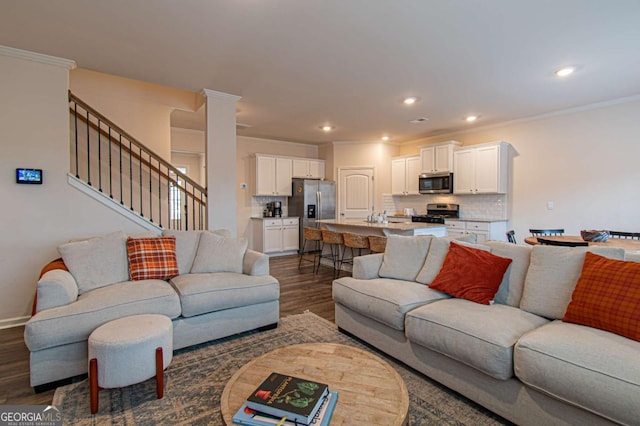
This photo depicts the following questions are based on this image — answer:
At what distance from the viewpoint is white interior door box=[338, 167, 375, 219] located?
7.86 meters

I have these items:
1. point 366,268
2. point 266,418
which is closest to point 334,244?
point 366,268

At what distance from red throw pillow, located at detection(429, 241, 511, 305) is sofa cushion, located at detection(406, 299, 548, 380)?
0.10 metres

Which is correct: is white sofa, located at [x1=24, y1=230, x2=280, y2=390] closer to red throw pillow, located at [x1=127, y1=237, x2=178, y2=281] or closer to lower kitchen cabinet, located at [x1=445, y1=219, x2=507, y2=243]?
red throw pillow, located at [x1=127, y1=237, x2=178, y2=281]

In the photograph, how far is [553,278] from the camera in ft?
7.06

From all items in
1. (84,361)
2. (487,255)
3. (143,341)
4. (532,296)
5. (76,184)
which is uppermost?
(76,184)

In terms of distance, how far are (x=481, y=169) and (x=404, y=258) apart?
3998mm

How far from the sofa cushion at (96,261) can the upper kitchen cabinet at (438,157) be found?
5.86 metres

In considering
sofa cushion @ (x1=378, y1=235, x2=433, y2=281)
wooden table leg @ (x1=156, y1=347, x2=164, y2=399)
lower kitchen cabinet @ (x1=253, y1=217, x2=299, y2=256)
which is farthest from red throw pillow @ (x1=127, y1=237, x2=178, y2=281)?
lower kitchen cabinet @ (x1=253, y1=217, x2=299, y2=256)

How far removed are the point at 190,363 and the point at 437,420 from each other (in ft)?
5.89

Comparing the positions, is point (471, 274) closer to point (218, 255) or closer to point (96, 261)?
point (218, 255)

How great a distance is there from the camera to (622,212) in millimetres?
4668

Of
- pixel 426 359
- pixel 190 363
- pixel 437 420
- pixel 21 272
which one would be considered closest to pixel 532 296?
pixel 426 359

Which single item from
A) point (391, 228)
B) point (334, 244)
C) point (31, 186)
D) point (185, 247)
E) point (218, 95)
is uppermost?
point (218, 95)

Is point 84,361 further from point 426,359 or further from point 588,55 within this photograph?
point 588,55
